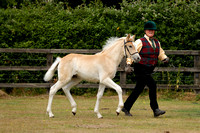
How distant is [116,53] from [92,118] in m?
1.59

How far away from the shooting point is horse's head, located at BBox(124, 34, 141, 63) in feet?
30.2

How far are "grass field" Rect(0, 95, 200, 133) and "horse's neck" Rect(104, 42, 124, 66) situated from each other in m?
1.32

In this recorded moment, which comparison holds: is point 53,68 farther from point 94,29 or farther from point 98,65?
point 94,29

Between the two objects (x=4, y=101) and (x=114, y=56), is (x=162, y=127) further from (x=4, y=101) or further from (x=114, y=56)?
(x=4, y=101)

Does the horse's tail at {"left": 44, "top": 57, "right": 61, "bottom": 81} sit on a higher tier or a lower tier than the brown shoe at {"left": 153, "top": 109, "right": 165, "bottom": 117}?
higher

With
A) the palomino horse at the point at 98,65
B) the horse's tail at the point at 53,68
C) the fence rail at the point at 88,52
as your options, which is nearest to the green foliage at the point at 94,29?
the fence rail at the point at 88,52

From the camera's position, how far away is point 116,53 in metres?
9.60

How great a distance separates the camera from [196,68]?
45.9 ft

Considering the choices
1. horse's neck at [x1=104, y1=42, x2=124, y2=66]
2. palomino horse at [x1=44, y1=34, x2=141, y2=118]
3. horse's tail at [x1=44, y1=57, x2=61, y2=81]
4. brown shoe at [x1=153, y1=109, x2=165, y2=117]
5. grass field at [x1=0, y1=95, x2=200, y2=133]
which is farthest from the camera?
horse's tail at [x1=44, y1=57, x2=61, y2=81]

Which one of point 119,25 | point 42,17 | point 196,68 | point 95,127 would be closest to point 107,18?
point 119,25

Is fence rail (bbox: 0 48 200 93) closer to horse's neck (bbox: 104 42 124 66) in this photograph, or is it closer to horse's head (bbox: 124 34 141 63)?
horse's neck (bbox: 104 42 124 66)

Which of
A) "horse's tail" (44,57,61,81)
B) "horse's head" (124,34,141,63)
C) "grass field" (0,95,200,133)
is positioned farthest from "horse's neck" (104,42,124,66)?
"grass field" (0,95,200,133)

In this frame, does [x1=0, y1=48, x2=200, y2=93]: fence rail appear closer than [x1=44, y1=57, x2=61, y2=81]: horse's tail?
No

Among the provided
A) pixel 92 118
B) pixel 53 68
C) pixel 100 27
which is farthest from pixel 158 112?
pixel 100 27
